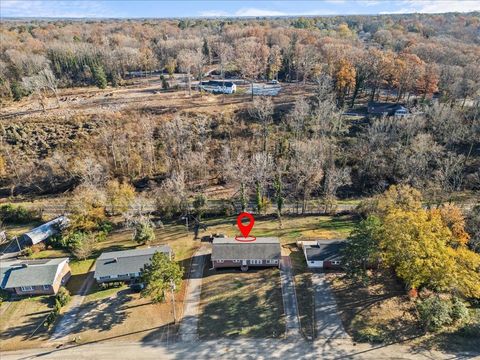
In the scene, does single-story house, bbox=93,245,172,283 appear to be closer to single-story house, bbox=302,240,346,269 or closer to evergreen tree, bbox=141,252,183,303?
evergreen tree, bbox=141,252,183,303

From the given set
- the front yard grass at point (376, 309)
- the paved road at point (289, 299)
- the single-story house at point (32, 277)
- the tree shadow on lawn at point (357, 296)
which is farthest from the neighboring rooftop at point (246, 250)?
the single-story house at point (32, 277)

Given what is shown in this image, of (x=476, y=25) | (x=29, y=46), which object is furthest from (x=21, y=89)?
(x=476, y=25)

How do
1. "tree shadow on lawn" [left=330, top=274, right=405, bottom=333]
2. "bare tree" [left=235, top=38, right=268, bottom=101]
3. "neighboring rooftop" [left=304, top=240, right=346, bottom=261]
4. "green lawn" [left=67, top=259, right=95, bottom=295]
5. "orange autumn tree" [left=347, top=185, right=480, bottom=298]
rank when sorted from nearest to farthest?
"orange autumn tree" [left=347, top=185, right=480, bottom=298], "tree shadow on lawn" [left=330, top=274, right=405, bottom=333], "green lawn" [left=67, top=259, right=95, bottom=295], "neighboring rooftop" [left=304, top=240, right=346, bottom=261], "bare tree" [left=235, top=38, right=268, bottom=101]

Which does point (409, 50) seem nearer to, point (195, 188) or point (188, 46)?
point (188, 46)

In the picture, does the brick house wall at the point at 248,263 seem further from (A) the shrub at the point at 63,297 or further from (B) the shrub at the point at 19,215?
(B) the shrub at the point at 19,215

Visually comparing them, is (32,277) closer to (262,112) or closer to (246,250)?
(246,250)

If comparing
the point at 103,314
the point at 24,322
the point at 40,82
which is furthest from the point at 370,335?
the point at 40,82

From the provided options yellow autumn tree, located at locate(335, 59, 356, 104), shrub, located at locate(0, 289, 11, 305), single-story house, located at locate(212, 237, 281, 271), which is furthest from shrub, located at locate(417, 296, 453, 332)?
yellow autumn tree, located at locate(335, 59, 356, 104)
